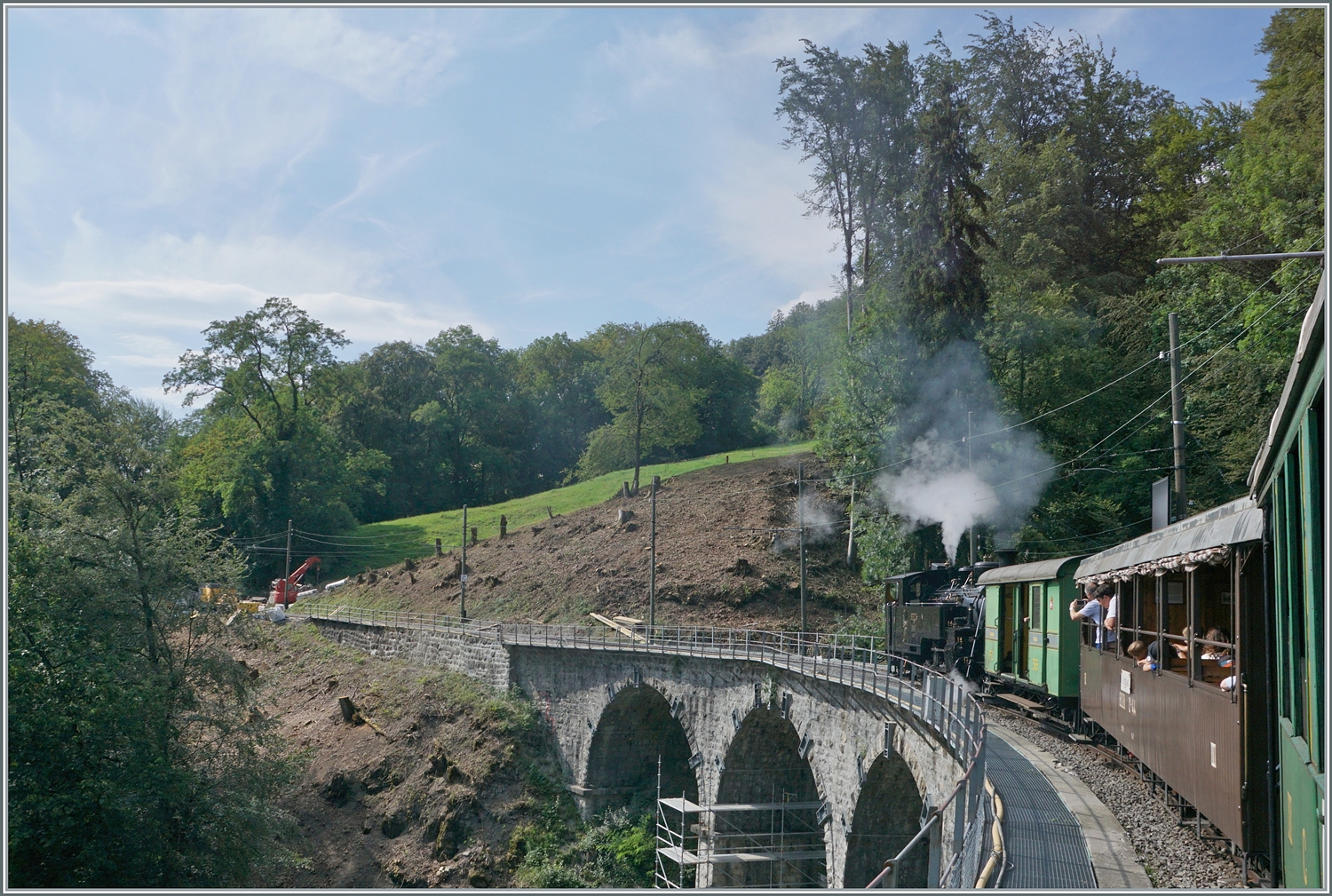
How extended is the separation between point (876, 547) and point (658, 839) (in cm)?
1283

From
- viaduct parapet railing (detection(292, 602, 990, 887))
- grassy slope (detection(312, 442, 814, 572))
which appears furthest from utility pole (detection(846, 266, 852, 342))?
grassy slope (detection(312, 442, 814, 572))

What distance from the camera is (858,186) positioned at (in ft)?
137

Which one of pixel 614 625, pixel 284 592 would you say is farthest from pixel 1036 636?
pixel 284 592

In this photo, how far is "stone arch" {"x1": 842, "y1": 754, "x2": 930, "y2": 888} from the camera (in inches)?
695

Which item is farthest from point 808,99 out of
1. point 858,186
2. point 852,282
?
point 852,282

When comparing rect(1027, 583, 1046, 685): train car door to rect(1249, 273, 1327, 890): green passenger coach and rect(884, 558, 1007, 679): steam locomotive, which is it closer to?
rect(884, 558, 1007, 679): steam locomotive

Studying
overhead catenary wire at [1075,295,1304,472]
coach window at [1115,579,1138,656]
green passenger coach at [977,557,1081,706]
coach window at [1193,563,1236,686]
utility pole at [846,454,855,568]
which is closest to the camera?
coach window at [1193,563,1236,686]

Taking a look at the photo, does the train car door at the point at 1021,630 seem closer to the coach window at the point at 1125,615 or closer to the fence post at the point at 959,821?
the coach window at the point at 1125,615

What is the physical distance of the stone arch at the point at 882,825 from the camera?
1766cm

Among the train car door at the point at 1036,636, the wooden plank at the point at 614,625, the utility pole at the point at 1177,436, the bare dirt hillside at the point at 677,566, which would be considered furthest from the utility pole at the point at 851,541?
the utility pole at the point at 1177,436

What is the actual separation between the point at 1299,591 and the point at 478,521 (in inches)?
2320

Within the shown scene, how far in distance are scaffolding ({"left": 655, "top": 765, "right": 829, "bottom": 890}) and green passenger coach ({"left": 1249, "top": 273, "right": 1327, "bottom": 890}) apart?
1722 cm

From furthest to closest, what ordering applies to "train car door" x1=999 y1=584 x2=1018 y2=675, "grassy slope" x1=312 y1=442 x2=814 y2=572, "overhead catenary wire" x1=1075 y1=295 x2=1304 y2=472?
"grassy slope" x1=312 y1=442 x2=814 y2=572, "overhead catenary wire" x1=1075 y1=295 x2=1304 y2=472, "train car door" x1=999 y1=584 x2=1018 y2=675

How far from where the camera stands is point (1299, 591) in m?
5.89
